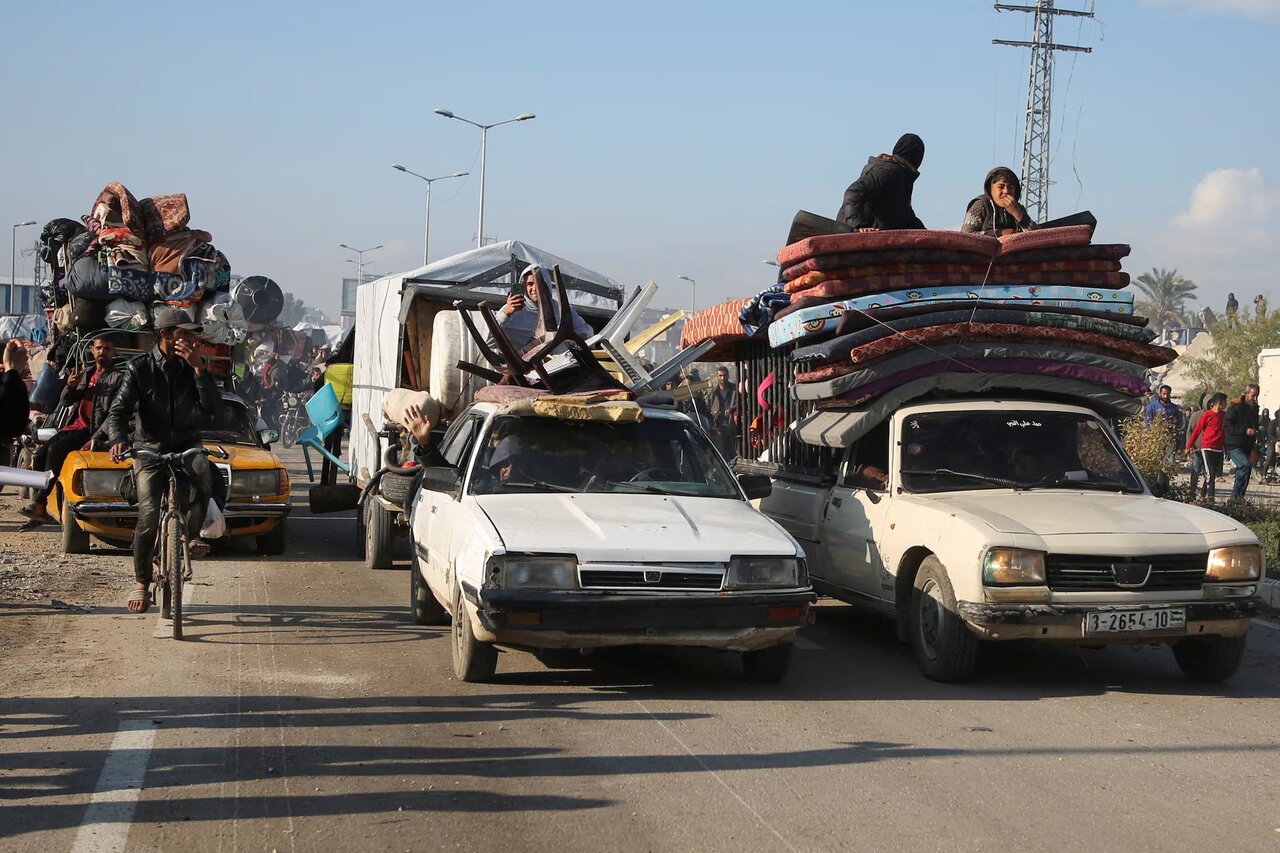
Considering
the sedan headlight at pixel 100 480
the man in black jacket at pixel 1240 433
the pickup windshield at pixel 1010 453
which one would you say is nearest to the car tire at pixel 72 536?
the sedan headlight at pixel 100 480

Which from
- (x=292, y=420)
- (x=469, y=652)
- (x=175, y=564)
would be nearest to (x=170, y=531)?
(x=175, y=564)

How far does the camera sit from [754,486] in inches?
332

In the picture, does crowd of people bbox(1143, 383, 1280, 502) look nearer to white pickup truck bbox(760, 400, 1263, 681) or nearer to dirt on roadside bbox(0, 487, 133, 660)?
white pickup truck bbox(760, 400, 1263, 681)

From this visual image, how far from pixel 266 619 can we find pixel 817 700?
403 cm

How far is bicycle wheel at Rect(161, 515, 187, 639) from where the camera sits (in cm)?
866

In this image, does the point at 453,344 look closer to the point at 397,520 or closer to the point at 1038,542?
the point at 397,520

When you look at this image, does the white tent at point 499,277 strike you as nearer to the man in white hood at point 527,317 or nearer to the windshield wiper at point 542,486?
the man in white hood at point 527,317

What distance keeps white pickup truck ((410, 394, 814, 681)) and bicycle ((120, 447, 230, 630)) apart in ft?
5.55

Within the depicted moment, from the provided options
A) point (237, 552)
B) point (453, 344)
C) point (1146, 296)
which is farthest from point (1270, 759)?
point (1146, 296)

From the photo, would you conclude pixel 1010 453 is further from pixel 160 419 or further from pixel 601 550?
pixel 160 419

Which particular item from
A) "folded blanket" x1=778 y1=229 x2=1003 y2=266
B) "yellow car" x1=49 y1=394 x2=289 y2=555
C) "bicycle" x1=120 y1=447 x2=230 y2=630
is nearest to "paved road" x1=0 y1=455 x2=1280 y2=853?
"bicycle" x1=120 y1=447 x2=230 y2=630

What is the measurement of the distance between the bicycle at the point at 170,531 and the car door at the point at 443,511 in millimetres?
1446

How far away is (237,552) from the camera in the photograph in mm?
13523

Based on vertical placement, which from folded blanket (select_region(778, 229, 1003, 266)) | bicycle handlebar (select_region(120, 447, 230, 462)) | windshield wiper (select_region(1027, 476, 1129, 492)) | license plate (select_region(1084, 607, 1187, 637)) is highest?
folded blanket (select_region(778, 229, 1003, 266))
